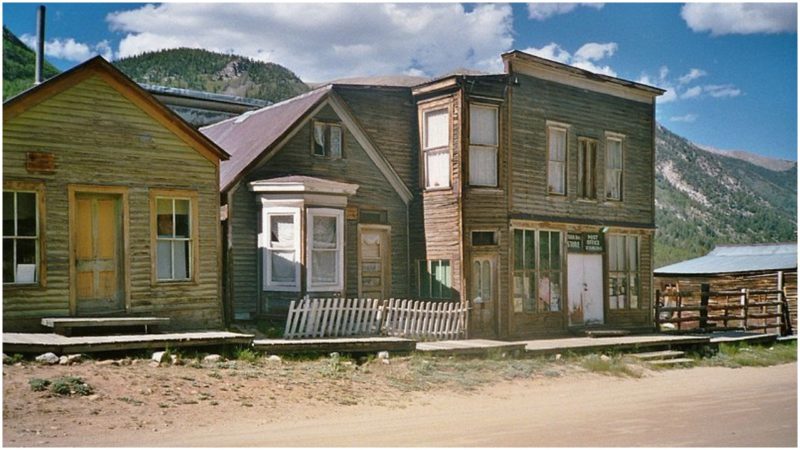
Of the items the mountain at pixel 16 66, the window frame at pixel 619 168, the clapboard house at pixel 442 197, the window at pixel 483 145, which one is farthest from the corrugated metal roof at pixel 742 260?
the mountain at pixel 16 66

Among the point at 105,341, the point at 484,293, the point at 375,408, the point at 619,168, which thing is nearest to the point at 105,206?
the point at 105,341

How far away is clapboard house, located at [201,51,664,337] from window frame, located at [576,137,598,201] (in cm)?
6

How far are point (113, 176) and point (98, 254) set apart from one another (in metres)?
1.47

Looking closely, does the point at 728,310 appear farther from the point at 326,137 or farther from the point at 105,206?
the point at 105,206

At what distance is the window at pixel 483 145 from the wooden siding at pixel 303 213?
7.08ft

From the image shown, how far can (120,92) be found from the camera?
15.9 metres

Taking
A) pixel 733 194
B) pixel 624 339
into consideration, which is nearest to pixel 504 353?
pixel 624 339

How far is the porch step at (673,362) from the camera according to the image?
64.0 ft

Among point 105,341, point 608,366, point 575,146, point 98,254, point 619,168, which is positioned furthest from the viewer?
point 619,168

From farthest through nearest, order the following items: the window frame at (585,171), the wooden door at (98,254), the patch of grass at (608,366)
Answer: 1. the window frame at (585,171)
2. the patch of grass at (608,366)
3. the wooden door at (98,254)

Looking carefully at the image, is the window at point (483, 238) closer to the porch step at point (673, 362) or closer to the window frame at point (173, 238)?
the porch step at point (673, 362)

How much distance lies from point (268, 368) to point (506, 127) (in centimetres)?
1030

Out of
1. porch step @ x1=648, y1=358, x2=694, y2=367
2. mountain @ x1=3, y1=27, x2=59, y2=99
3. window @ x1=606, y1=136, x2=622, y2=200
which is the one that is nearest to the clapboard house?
window @ x1=606, y1=136, x2=622, y2=200

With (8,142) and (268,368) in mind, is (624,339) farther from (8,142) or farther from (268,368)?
(8,142)
